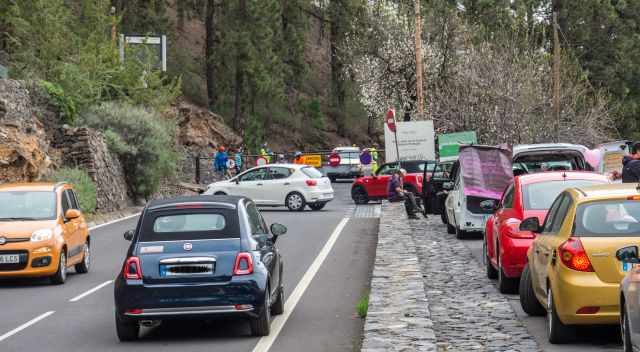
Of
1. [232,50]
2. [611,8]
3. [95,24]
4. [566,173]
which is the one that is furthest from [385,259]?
[611,8]

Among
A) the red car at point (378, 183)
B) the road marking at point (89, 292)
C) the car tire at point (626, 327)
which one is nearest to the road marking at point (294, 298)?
the road marking at point (89, 292)

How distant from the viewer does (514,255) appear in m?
15.7

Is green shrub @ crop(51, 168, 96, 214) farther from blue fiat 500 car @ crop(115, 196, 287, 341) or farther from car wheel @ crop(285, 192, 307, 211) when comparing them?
blue fiat 500 car @ crop(115, 196, 287, 341)

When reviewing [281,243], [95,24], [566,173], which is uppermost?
[95,24]

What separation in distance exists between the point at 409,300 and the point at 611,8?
6577 cm

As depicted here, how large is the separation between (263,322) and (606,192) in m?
3.85

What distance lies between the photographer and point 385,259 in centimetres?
1967

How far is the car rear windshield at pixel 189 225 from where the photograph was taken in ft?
43.3

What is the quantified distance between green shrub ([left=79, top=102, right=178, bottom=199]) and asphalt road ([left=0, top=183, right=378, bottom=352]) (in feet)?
52.0

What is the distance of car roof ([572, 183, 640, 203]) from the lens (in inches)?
453

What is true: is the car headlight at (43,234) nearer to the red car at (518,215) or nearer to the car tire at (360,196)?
the red car at (518,215)

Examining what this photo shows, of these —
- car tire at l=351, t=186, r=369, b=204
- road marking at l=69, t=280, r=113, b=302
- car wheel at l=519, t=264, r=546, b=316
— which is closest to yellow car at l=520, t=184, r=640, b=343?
car wheel at l=519, t=264, r=546, b=316

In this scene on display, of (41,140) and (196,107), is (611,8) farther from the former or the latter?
(41,140)

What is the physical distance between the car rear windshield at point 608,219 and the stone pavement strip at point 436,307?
1.27m
